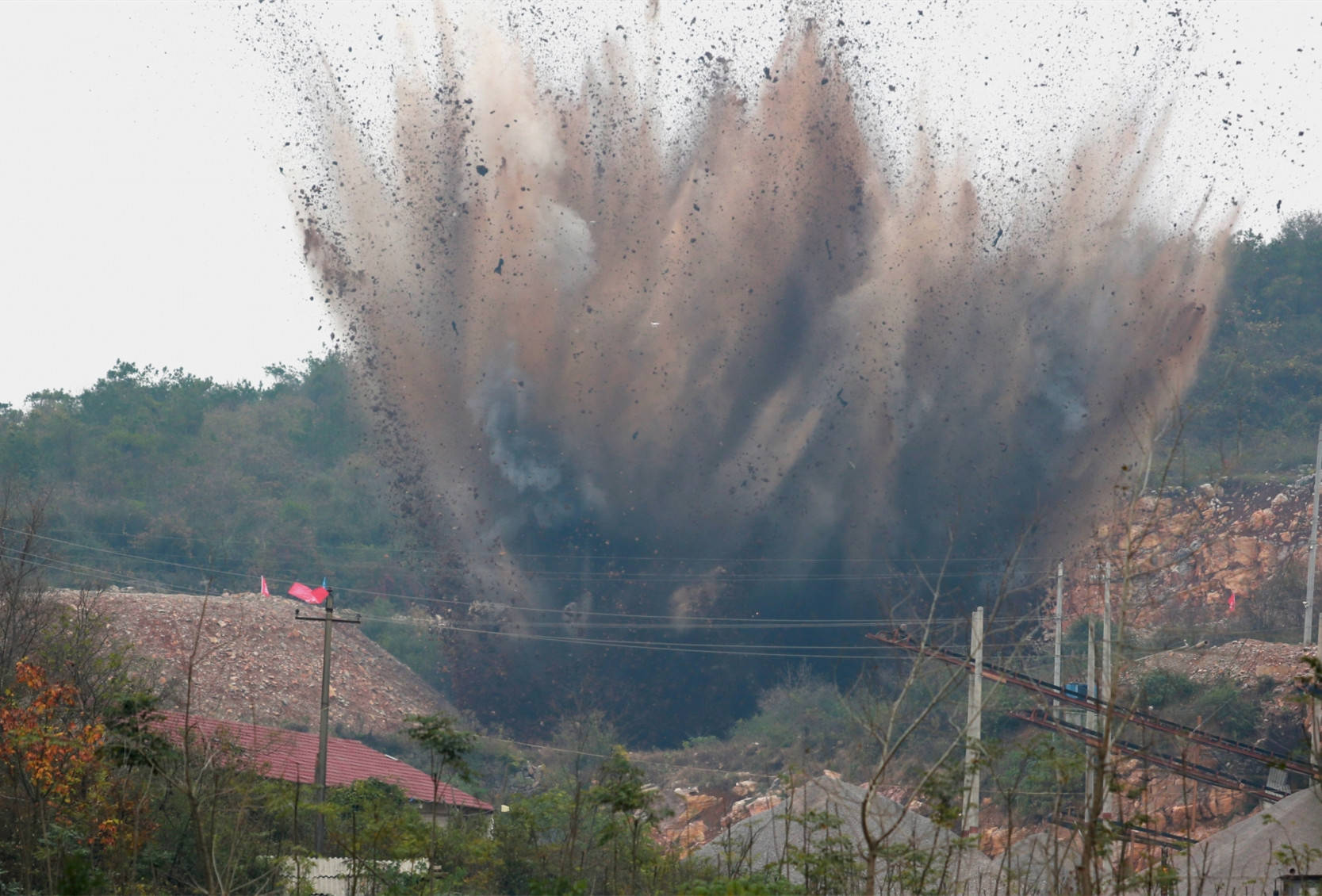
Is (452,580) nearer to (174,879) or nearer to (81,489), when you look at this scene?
(81,489)

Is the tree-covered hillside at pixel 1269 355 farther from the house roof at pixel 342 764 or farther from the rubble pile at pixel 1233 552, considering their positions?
the house roof at pixel 342 764

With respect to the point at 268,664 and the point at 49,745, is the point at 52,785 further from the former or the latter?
the point at 268,664

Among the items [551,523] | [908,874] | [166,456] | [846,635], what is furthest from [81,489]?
[908,874]

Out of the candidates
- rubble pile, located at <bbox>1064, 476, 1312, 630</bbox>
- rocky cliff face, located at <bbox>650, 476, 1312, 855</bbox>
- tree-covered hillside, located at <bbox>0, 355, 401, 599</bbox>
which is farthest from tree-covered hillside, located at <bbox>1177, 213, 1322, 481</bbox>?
tree-covered hillside, located at <bbox>0, 355, 401, 599</bbox>

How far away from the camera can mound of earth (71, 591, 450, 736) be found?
161 ft

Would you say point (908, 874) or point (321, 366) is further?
point (321, 366)

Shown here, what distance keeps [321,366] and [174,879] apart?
7083 centimetres

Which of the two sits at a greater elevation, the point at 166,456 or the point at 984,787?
the point at 166,456

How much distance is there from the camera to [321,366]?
90.2 metres

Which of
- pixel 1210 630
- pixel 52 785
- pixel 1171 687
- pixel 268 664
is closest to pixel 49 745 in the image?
pixel 52 785

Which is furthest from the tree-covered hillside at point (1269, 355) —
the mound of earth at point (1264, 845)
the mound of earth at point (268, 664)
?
the mound of earth at point (268, 664)

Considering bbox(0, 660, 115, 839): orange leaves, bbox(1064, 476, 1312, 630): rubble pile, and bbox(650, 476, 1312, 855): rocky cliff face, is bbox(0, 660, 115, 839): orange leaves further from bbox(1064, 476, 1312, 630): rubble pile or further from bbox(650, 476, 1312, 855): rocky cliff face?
bbox(1064, 476, 1312, 630): rubble pile

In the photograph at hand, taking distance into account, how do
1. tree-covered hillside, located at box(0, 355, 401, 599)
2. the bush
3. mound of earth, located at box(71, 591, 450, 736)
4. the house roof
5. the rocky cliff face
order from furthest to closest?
tree-covered hillside, located at box(0, 355, 401, 599) < mound of earth, located at box(71, 591, 450, 736) < the bush < the rocky cliff face < the house roof

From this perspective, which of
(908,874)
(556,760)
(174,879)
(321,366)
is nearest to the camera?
(908,874)
